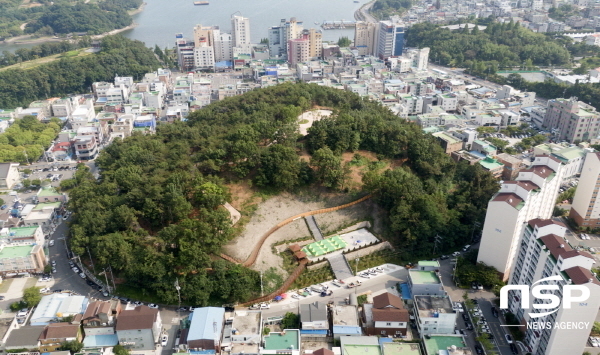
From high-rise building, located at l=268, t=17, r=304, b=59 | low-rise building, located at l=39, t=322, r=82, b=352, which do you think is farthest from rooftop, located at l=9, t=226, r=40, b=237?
high-rise building, located at l=268, t=17, r=304, b=59

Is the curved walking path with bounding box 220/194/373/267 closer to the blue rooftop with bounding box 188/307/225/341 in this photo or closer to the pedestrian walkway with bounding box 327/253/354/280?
the pedestrian walkway with bounding box 327/253/354/280

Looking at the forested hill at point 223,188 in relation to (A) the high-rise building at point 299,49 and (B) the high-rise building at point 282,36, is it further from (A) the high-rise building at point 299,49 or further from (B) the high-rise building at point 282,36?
(B) the high-rise building at point 282,36

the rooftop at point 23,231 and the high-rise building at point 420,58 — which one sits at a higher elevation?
the high-rise building at point 420,58

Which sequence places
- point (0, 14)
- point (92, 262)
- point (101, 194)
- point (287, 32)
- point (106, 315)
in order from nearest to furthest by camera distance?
point (106, 315)
point (92, 262)
point (101, 194)
point (287, 32)
point (0, 14)

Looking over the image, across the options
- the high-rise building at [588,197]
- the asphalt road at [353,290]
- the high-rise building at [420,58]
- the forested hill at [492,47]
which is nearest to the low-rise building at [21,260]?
the asphalt road at [353,290]

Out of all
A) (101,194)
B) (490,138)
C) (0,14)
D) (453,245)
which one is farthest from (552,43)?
(0,14)

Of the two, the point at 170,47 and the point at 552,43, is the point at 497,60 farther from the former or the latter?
the point at 170,47
